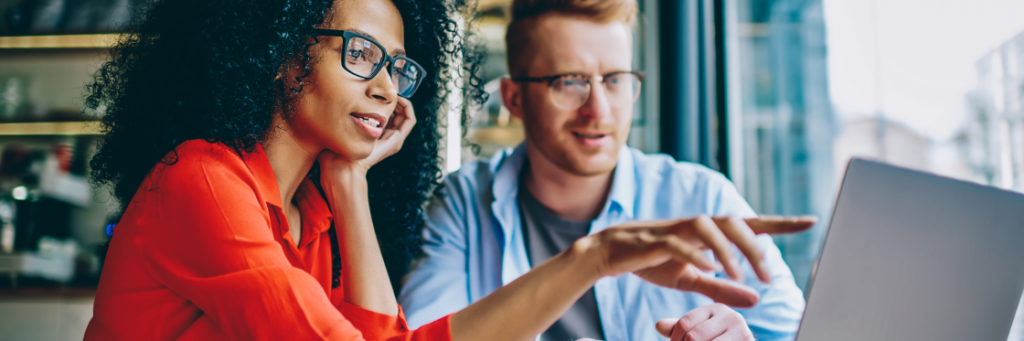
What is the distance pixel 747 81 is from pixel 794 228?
157 cm

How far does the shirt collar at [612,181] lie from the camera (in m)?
1.28

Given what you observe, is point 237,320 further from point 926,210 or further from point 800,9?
point 800,9

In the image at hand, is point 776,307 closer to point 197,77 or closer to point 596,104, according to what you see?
point 596,104

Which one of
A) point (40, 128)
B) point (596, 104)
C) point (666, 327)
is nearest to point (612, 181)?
point (596, 104)

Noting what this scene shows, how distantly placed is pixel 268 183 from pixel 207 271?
0.17 metres

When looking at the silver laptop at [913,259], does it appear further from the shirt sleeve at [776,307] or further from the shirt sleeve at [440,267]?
the shirt sleeve at [440,267]

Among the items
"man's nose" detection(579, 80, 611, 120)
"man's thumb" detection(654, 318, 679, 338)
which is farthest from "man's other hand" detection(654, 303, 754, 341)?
"man's nose" detection(579, 80, 611, 120)

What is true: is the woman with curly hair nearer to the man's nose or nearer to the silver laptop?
the silver laptop

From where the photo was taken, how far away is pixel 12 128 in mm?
2404

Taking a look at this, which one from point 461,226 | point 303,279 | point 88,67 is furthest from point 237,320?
point 88,67

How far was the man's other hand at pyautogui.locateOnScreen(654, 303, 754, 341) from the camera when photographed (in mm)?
737

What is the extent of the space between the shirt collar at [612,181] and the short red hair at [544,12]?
0.24 meters

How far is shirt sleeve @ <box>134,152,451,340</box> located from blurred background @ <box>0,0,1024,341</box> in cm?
51

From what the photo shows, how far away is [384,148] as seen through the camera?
3.15 ft
